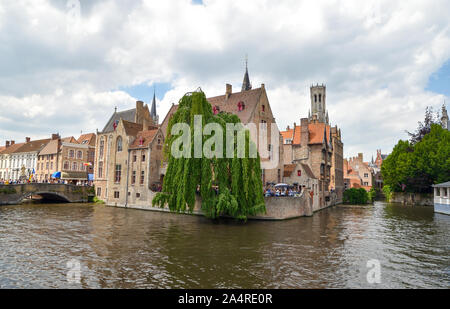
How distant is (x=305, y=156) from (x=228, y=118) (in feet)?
81.4

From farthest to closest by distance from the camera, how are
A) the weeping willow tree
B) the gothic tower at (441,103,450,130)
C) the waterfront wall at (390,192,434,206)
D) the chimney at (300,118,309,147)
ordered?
the gothic tower at (441,103,450,130)
the waterfront wall at (390,192,434,206)
the chimney at (300,118,309,147)
the weeping willow tree

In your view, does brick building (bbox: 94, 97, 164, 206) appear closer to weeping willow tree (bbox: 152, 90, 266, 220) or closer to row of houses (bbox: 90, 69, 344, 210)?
row of houses (bbox: 90, 69, 344, 210)

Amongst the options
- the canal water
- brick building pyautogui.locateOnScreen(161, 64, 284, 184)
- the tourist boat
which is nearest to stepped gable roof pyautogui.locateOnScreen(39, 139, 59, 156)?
brick building pyautogui.locateOnScreen(161, 64, 284, 184)

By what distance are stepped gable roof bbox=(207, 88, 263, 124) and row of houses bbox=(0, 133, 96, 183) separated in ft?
98.7

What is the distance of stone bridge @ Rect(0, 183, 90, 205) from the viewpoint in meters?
39.1

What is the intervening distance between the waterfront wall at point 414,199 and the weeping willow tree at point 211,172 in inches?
1636

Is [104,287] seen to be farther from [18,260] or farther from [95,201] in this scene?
A: [95,201]

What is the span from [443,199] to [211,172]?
3220cm

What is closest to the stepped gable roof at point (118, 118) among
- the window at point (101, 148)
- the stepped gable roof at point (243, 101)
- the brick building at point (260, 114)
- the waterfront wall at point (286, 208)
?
the window at point (101, 148)

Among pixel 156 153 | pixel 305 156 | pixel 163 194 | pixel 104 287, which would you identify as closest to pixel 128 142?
pixel 156 153

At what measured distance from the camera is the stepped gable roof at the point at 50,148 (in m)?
60.3

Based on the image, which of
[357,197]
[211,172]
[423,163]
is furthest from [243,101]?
[423,163]

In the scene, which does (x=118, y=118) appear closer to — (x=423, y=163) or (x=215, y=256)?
(x=215, y=256)
